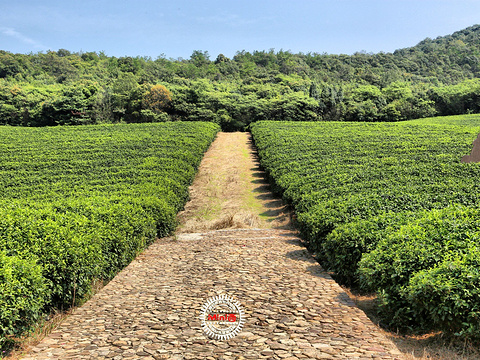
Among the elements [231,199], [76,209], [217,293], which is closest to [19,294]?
[217,293]

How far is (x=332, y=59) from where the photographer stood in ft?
326

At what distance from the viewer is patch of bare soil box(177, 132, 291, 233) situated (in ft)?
46.6

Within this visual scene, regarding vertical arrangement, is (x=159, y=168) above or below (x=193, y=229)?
above

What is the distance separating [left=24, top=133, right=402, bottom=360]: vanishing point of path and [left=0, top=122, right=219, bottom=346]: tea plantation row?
20.1 inches

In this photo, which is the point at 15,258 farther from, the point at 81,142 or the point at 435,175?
the point at 81,142

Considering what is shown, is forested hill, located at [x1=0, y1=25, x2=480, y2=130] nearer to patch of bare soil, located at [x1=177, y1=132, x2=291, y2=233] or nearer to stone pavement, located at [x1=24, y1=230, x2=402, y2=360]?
patch of bare soil, located at [x1=177, y1=132, x2=291, y2=233]

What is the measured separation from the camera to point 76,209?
9398 millimetres

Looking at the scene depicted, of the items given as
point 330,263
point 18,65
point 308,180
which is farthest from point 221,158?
point 18,65

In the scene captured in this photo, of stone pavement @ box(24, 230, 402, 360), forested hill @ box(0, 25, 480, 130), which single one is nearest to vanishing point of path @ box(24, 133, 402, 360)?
stone pavement @ box(24, 230, 402, 360)

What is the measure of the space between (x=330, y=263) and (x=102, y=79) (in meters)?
69.8

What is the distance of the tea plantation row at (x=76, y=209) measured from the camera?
5051 millimetres

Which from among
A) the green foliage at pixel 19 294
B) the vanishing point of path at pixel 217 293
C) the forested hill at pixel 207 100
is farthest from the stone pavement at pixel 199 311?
the forested hill at pixel 207 100
